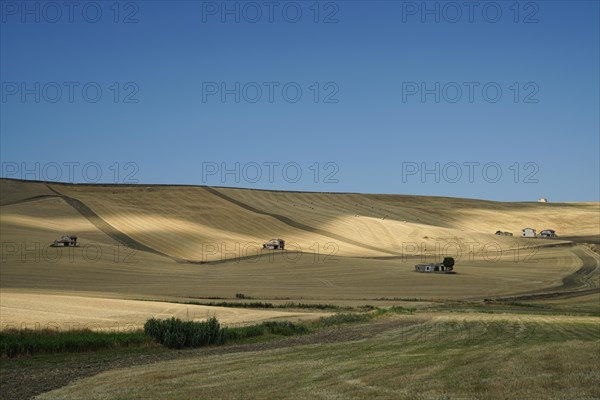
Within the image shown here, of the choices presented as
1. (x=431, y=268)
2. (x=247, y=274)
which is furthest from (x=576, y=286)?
(x=247, y=274)

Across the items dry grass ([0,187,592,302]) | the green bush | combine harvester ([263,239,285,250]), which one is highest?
combine harvester ([263,239,285,250])

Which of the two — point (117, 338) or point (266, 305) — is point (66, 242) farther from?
point (117, 338)

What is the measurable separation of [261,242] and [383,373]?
77.5 meters

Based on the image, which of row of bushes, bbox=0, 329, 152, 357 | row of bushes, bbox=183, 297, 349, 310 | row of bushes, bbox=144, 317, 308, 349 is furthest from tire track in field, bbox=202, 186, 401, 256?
row of bushes, bbox=0, 329, 152, 357

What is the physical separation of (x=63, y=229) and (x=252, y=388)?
A: 80500 mm

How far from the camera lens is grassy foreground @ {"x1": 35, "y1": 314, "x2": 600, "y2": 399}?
54.6 feet

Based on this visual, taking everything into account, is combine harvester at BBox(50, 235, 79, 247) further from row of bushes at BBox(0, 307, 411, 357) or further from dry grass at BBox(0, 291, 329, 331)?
row of bushes at BBox(0, 307, 411, 357)

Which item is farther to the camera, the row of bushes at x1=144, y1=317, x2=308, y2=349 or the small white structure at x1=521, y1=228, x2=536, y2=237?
the small white structure at x1=521, y1=228, x2=536, y2=237

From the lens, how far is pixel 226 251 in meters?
89.1

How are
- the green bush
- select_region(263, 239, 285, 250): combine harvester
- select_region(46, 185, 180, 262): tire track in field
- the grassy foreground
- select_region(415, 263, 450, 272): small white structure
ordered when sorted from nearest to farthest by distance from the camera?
1. the grassy foreground
2. the green bush
3. select_region(415, 263, 450, 272): small white structure
4. select_region(46, 185, 180, 262): tire track in field
5. select_region(263, 239, 285, 250): combine harvester

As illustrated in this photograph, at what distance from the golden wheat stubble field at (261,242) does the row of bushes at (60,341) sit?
10.6 m

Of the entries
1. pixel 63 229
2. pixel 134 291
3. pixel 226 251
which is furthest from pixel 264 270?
pixel 63 229

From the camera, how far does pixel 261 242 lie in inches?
3789

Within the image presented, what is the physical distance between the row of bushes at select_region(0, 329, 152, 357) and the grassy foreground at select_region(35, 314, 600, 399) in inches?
223
